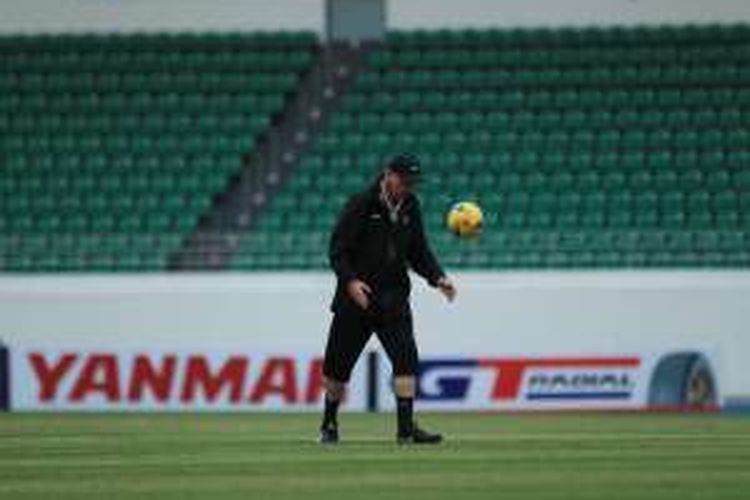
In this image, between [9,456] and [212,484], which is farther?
[9,456]

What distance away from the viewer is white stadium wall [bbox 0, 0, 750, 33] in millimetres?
33250

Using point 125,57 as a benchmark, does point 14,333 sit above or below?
below

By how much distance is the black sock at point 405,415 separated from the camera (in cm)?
1598

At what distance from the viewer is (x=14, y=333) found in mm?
29078

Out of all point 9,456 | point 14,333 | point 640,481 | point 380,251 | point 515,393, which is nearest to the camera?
point 640,481

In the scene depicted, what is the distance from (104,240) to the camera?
98.7ft

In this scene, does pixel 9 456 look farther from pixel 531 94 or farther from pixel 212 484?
pixel 531 94

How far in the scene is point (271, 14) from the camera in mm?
34125

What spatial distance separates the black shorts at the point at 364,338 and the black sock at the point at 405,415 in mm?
193

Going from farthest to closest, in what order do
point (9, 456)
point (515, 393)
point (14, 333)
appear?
point (14, 333)
point (515, 393)
point (9, 456)

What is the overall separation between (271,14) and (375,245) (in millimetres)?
18477

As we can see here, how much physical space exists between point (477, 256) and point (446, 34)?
487 cm

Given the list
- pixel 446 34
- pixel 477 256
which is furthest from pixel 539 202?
pixel 446 34

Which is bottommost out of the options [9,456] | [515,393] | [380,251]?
[515,393]
